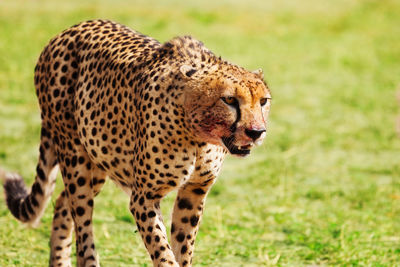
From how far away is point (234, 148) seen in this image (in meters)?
3.46

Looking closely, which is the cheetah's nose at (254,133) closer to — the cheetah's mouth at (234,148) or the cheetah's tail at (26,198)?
the cheetah's mouth at (234,148)

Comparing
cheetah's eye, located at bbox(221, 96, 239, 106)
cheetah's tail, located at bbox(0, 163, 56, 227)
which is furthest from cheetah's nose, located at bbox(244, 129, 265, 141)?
Answer: cheetah's tail, located at bbox(0, 163, 56, 227)

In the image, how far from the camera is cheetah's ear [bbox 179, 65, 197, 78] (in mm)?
3701

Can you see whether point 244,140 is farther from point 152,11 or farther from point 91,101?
point 152,11

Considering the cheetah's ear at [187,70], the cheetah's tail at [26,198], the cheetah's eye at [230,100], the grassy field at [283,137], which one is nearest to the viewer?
the cheetah's eye at [230,100]

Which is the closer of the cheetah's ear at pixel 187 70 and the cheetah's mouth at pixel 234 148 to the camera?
the cheetah's mouth at pixel 234 148

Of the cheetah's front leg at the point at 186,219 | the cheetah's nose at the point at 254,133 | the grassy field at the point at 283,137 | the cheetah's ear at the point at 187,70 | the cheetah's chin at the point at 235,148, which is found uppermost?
the cheetah's ear at the point at 187,70

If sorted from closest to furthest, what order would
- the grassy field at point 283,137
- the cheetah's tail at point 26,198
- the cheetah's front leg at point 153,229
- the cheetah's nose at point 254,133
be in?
the cheetah's nose at point 254,133
the cheetah's front leg at point 153,229
the cheetah's tail at point 26,198
the grassy field at point 283,137

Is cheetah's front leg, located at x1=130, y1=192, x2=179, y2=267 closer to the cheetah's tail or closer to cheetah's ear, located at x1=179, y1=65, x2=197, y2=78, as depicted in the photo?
cheetah's ear, located at x1=179, y1=65, x2=197, y2=78

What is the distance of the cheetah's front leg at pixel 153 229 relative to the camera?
3.83 metres

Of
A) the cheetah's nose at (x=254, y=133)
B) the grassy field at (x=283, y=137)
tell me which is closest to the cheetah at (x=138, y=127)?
the cheetah's nose at (x=254, y=133)

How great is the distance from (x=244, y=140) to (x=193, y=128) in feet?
1.05

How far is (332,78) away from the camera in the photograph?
1130cm

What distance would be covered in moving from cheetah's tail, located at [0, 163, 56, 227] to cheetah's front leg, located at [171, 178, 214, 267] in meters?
1.01
